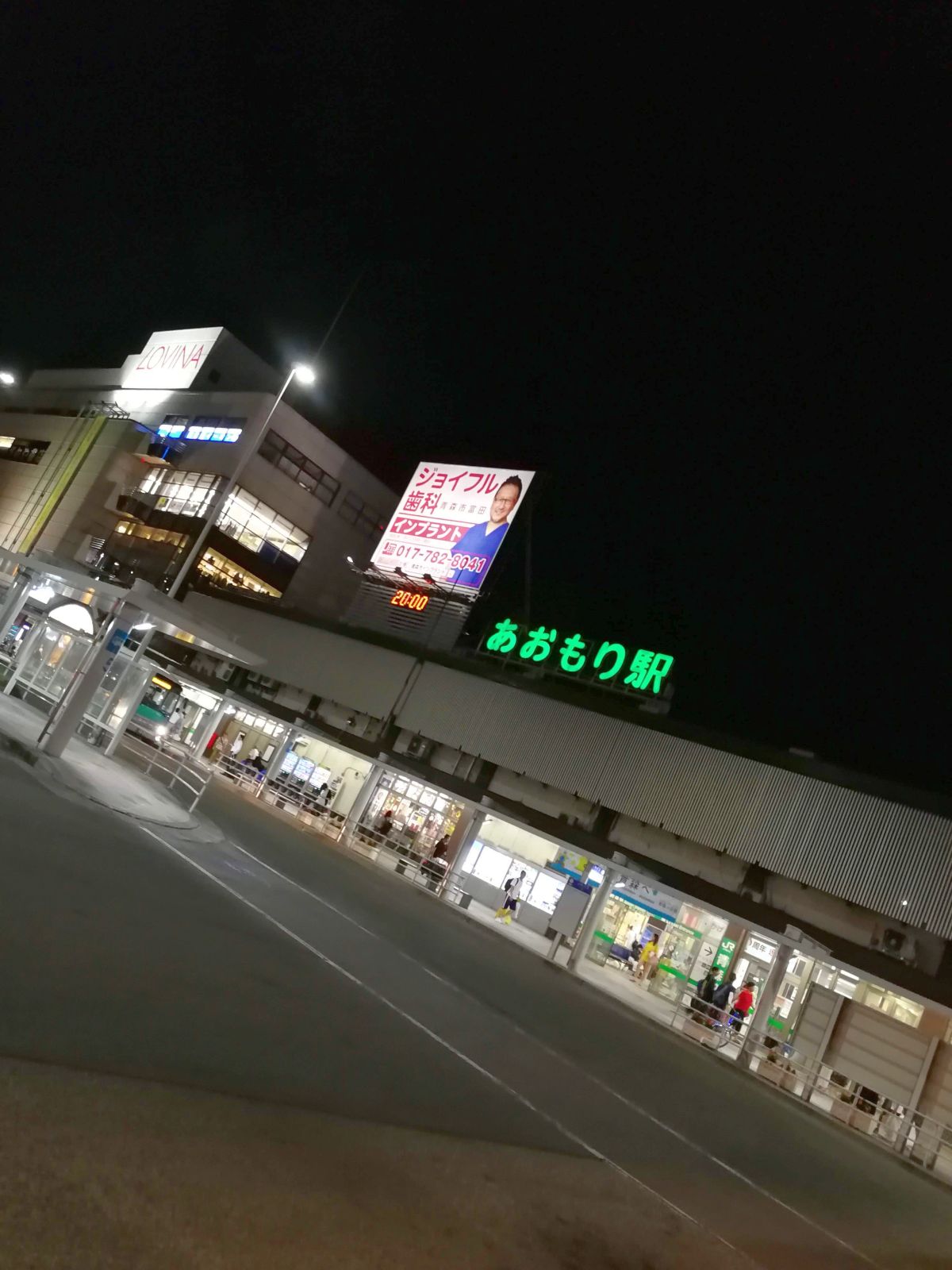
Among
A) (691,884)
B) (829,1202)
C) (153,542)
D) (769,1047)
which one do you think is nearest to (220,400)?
(153,542)

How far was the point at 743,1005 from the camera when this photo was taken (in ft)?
50.1

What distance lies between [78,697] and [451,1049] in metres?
8.84

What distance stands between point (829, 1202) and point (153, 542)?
36.4 metres

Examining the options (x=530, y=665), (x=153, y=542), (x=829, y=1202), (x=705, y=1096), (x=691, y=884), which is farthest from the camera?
(x=153, y=542)

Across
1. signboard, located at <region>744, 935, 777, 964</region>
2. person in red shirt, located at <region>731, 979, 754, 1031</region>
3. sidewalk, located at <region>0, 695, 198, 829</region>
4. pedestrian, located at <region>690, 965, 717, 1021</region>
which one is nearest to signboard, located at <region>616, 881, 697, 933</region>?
signboard, located at <region>744, 935, 777, 964</region>

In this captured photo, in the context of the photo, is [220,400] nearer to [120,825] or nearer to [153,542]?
[153,542]

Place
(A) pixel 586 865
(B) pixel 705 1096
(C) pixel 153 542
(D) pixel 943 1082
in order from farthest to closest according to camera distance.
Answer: (C) pixel 153 542
(A) pixel 586 865
(D) pixel 943 1082
(B) pixel 705 1096

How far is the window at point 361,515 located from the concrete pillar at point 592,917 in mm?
29327

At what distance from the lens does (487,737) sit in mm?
20531

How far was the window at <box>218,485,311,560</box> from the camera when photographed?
36.1 metres

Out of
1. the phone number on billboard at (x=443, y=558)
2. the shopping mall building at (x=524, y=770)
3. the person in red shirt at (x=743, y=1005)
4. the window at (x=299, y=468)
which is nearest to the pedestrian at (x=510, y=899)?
the shopping mall building at (x=524, y=770)

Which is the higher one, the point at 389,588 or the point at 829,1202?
the point at 389,588

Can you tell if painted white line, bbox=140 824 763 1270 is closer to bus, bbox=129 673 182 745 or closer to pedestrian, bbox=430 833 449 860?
pedestrian, bbox=430 833 449 860

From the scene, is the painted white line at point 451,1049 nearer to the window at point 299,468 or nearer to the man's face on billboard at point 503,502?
the man's face on billboard at point 503,502
